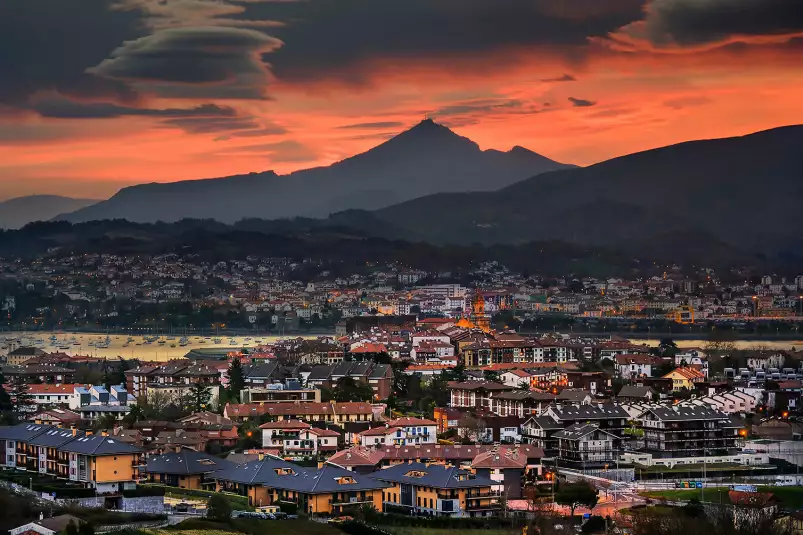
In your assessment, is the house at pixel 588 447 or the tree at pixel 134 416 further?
the tree at pixel 134 416

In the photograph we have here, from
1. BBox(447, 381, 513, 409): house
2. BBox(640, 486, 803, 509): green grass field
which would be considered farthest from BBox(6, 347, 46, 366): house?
BBox(640, 486, 803, 509): green grass field

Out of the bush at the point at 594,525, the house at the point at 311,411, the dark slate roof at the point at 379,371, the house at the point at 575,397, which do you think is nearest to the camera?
the bush at the point at 594,525

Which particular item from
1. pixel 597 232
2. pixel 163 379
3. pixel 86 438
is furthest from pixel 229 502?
pixel 597 232

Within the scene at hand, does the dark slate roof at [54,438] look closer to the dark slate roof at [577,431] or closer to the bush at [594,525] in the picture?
the bush at [594,525]

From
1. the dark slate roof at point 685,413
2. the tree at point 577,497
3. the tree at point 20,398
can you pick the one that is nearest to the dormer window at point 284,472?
the tree at point 577,497

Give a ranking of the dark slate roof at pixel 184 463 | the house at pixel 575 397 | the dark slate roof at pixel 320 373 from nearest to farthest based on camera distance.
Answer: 1. the dark slate roof at pixel 184 463
2. the house at pixel 575 397
3. the dark slate roof at pixel 320 373

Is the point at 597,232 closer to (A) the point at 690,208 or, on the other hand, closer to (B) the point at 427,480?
(A) the point at 690,208
